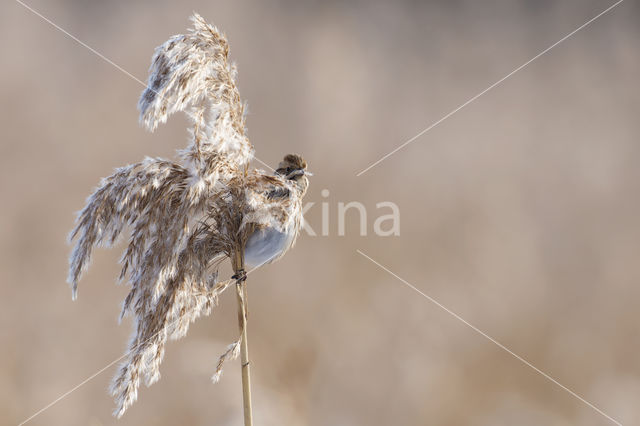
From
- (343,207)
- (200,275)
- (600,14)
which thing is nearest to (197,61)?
(200,275)

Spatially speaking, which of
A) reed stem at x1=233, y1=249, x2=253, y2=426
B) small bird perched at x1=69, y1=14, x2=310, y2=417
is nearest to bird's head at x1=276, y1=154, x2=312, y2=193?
small bird perched at x1=69, y1=14, x2=310, y2=417

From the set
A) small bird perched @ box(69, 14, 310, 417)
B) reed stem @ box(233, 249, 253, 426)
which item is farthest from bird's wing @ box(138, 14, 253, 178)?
reed stem @ box(233, 249, 253, 426)

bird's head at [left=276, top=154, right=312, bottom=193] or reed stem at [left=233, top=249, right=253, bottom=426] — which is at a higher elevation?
bird's head at [left=276, top=154, right=312, bottom=193]

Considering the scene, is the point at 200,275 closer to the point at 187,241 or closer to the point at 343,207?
the point at 187,241

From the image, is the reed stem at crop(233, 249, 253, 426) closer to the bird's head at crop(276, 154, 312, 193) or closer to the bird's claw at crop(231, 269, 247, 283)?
the bird's claw at crop(231, 269, 247, 283)

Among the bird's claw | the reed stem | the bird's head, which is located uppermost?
the bird's head

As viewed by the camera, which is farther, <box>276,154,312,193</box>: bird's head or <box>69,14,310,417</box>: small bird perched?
<box>276,154,312,193</box>: bird's head

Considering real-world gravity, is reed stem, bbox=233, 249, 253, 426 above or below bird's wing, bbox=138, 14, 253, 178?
below

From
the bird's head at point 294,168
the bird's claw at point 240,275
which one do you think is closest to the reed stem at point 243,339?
the bird's claw at point 240,275
